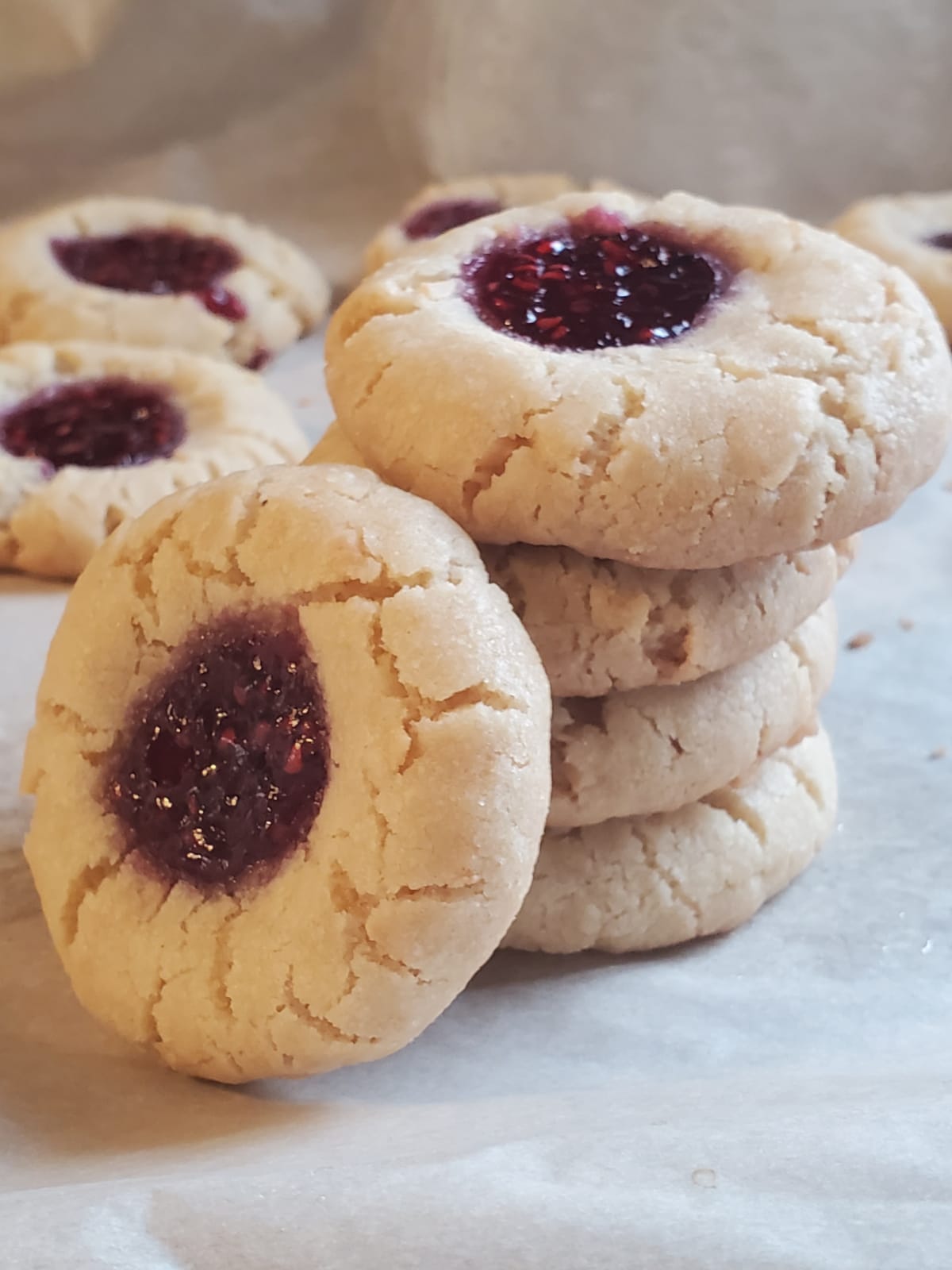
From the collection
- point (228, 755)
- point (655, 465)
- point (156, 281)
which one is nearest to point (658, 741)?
point (655, 465)

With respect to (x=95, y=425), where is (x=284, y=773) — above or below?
above

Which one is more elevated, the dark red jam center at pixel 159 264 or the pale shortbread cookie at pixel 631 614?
the pale shortbread cookie at pixel 631 614

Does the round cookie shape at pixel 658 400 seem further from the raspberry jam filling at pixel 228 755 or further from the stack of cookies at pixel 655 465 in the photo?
the raspberry jam filling at pixel 228 755

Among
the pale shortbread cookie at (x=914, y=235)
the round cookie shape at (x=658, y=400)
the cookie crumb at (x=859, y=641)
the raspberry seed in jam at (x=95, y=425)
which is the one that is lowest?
the cookie crumb at (x=859, y=641)

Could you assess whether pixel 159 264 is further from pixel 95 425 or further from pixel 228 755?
pixel 228 755

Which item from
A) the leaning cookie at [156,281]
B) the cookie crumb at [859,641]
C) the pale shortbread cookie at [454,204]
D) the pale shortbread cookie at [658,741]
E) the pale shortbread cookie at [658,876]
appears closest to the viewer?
the pale shortbread cookie at [658,741]

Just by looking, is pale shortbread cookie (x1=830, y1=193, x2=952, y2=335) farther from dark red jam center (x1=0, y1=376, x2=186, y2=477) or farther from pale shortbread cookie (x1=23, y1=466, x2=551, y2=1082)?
pale shortbread cookie (x1=23, y1=466, x2=551, y2=1082)

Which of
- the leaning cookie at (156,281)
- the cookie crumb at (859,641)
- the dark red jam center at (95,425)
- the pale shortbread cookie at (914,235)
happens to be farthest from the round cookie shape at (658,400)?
the pale shortbread cookie at (914,235)

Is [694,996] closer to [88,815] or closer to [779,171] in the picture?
[88,815]
